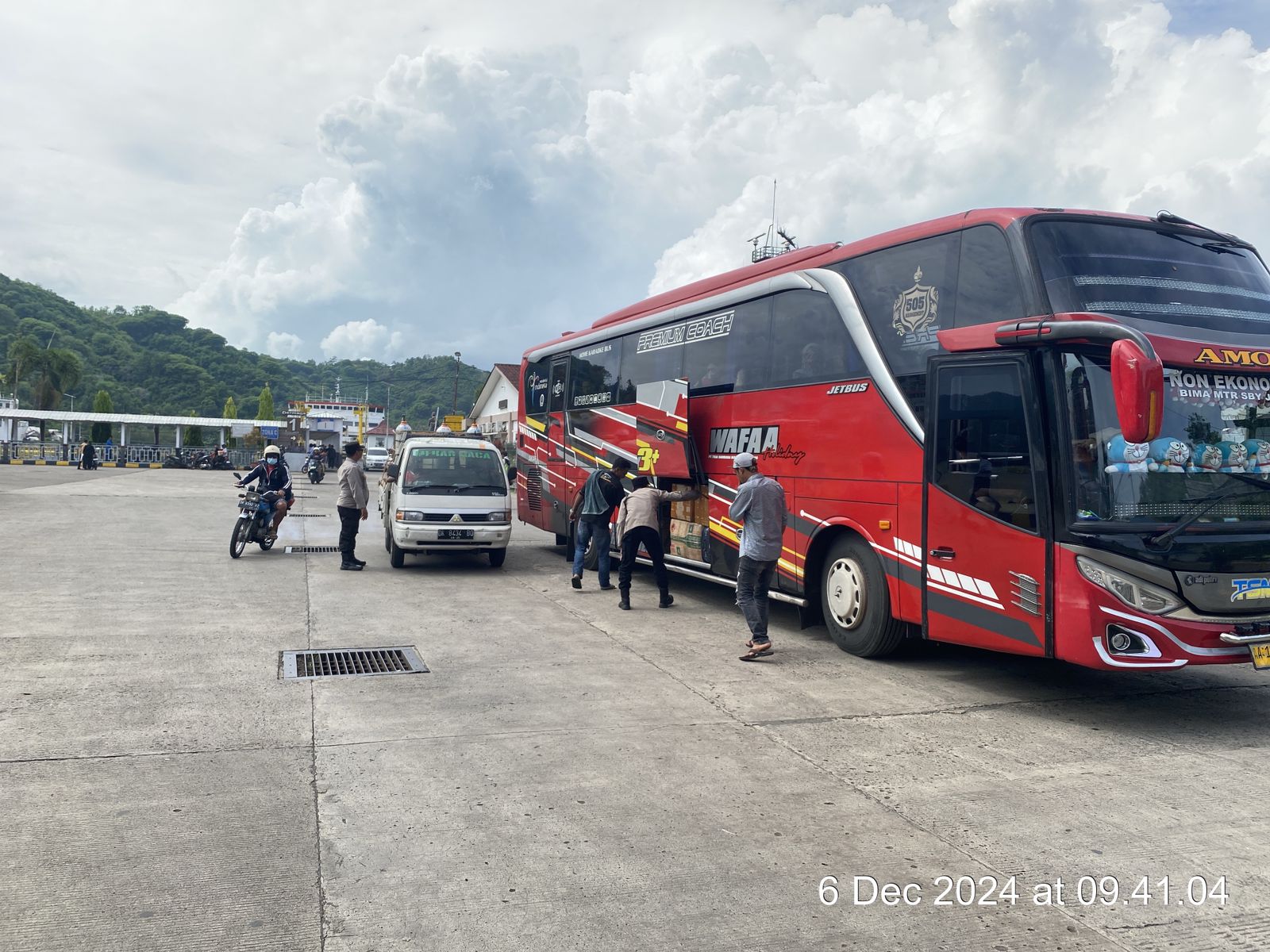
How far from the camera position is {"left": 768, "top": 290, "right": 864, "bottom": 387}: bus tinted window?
862 cm

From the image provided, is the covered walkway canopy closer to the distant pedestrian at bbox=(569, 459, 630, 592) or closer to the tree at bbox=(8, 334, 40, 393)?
the tree at bbox=(8, 334, 40, 393)

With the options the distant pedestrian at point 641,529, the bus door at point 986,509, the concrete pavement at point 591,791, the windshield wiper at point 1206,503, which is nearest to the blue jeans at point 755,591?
the concrete pavement at point 591,791

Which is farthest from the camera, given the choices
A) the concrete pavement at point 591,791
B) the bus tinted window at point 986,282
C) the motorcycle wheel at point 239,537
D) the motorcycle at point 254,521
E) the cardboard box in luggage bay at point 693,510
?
the motorcycle at point 254,521

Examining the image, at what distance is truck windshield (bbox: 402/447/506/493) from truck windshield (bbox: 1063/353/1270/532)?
29.8 feet

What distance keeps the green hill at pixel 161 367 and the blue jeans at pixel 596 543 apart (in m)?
85.8

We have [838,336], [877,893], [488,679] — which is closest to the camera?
[877,893]

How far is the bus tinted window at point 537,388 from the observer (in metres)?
16.4

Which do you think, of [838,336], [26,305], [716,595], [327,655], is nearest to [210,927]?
[327,655]

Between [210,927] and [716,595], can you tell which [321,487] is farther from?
[210,927]

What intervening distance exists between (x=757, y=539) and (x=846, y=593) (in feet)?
3.22

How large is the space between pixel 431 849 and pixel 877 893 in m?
1.94

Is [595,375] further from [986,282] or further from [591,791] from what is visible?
[591,791]

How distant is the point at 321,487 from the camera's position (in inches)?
1501

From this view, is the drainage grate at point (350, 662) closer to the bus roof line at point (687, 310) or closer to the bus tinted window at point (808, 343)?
the bus tinted window at point (808, 343)
